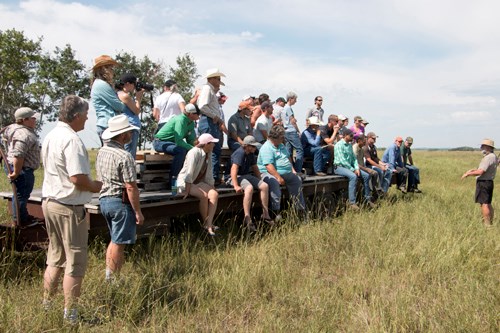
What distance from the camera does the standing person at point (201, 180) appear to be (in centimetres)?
546

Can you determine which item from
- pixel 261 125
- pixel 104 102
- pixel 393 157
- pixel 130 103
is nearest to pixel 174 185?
pixel 130 103

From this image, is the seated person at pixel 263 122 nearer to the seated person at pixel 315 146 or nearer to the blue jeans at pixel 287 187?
the blue jeans at pixel 287 187

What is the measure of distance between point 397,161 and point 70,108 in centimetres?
1054

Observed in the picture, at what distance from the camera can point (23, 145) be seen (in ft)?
16.5

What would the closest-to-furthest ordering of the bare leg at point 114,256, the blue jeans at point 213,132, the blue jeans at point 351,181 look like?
the bare leg at point 114,256 → the blue jeans at point 213,132 → the blue jeans at point 351,181

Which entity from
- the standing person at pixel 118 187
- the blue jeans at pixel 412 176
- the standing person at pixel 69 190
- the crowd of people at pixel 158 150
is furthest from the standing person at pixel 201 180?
the blue jeans at pixel 412 176

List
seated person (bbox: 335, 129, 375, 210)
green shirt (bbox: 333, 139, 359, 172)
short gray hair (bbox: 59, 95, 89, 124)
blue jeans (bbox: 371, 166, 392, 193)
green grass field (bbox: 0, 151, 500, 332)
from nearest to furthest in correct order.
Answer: short gray hair (bbox: 59, 95, 89, 124) < green grass field (bbox: 0, 151, 500, 332) < seated person (bbox: 335, 129, 375, 210) < green shirt (bbox: 333, 139, 359, 172) < blue jeans (bbox: 371, 166, 392, 193)

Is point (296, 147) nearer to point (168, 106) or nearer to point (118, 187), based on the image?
point (168, 106)

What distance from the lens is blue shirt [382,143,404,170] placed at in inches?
471

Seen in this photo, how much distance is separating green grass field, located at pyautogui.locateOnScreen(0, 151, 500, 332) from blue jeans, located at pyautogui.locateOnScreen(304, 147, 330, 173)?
3.41 meters

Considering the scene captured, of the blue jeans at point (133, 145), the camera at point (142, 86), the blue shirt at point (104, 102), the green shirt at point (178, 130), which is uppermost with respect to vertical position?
the camera at point (142, 86)

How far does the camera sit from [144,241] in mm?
5691

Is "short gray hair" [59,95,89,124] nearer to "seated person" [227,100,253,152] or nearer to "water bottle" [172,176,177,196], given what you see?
"water bottle" [172,176,177,196]

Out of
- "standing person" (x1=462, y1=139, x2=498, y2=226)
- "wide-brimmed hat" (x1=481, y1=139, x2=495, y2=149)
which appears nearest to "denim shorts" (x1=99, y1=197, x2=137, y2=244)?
"standing person" (x1=462, y1=139, x2=498, y2=226)
